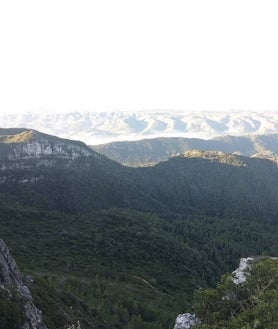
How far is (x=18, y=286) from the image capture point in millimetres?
75062

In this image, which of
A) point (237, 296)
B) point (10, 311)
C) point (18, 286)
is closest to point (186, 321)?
point (237, 296)

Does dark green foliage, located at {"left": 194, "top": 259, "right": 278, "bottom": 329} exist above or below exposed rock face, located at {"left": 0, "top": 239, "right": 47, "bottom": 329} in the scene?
above

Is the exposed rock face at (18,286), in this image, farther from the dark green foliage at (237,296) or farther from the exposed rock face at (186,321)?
the dark green foliage at (237,296)

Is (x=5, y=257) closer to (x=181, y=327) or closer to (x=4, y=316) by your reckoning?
(x=4, y=316)

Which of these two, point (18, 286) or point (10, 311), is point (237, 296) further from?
point (18, 286)

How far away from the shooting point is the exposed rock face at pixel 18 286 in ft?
217

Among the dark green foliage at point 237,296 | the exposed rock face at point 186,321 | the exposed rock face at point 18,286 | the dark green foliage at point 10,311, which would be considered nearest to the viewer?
the dark green foliage at point 237,296

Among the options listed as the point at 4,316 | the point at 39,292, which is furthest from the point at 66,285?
the point at 4,316

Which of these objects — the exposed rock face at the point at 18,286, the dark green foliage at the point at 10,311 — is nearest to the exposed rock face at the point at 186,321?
the exposed rock face at the point at 18,286

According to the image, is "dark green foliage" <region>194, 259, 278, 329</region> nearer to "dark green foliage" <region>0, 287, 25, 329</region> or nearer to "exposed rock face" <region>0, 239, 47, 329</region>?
"exposed rock face" <region>0, 239, 47, 329</region>

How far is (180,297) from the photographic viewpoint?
530ft

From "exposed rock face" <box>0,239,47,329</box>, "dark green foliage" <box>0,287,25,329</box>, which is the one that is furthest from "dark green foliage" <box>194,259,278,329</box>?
"dark green foliage" <box>0,287,25,329</box>

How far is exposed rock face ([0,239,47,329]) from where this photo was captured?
66156 millimetres

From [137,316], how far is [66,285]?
26952 mm
